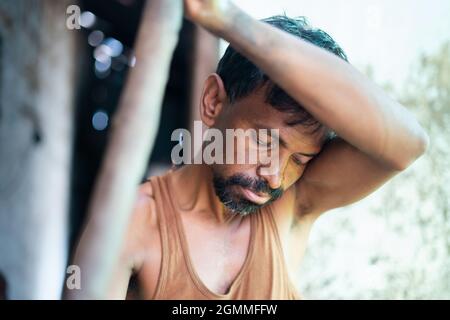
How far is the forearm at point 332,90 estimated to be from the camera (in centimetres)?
90

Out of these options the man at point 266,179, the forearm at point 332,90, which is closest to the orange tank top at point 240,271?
the man at point 266,179

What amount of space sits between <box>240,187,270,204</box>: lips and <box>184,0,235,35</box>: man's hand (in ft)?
0.93

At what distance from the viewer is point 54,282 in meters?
1.32

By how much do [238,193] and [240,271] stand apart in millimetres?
127

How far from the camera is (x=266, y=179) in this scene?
1.06 metres

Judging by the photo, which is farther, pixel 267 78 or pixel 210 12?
pixel 267 78

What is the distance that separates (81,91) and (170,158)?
32cm

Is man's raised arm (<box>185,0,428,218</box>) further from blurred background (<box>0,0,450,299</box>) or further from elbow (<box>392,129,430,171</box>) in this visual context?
blurred background (<box>0,0,450,299</box>)

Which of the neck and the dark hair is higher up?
the dark hair

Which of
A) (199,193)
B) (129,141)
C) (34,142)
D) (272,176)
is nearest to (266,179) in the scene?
(272,176)

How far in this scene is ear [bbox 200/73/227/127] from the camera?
1.10 m

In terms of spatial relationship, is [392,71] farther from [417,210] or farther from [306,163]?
[306,163]

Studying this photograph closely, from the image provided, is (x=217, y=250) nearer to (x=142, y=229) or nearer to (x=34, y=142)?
(x=142, y=229)

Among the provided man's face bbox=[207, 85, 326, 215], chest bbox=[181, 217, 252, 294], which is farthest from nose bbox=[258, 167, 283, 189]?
chest bbox=[181, 217, 252, 294]
